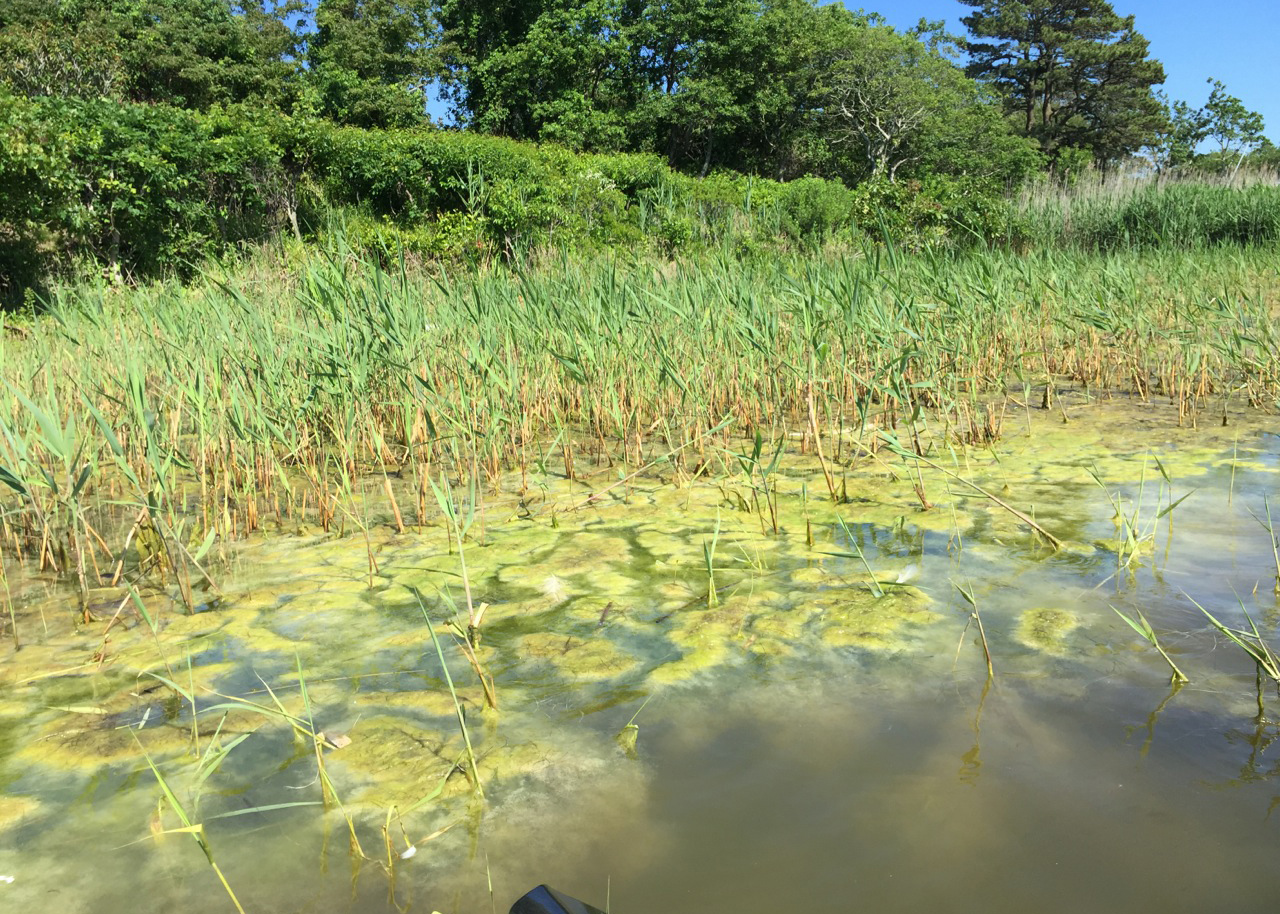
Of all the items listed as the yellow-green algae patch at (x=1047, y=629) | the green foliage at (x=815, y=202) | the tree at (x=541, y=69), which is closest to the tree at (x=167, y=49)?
the tree at (x=541, y=69)

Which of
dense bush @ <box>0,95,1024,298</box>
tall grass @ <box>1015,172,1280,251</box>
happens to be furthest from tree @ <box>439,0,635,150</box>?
tall grass @ <box>1015,172,1280,251</box>

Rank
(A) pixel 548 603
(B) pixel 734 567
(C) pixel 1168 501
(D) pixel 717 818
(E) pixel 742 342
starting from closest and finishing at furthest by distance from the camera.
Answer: (D) pixel 717 818 < (A) pixel 548 603 < (B) pixel 734 567 < (C) pixel 1168 501 < (E) pixel 742 342

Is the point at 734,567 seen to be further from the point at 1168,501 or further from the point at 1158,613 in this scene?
the point at 1168,501

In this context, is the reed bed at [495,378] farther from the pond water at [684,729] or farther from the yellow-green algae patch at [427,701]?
the yellow-green algae patch at [427,701]

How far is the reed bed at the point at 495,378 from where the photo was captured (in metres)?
3.09

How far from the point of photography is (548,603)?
249cm

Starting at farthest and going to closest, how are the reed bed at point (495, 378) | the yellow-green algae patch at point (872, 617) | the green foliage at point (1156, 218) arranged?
the green foliage at point (1156, 218) → the reed bed at point (495, 378) → the yellow-green algae patch at point (872, 617)

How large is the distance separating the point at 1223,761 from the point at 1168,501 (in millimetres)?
1772

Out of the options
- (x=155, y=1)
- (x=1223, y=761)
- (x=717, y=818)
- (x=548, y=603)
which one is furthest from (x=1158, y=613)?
(x=155, y=1)

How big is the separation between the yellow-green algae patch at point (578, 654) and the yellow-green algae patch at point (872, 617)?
0.53 m

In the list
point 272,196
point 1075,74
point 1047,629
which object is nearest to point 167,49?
point 272,196

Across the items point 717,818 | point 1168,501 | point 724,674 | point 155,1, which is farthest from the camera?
point 155,1

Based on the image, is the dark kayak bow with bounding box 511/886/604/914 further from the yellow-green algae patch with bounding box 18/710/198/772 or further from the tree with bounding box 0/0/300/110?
the tree with bounding box 0/0/300/110

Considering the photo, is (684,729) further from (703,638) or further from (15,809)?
(15,809)
